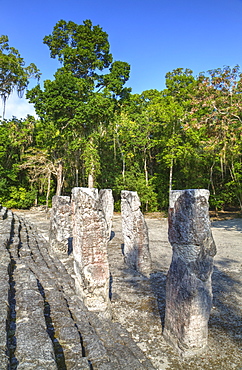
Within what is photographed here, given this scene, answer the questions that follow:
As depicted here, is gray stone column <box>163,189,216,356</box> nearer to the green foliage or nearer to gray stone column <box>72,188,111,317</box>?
gray stone column <box>72,188,111,317</box>

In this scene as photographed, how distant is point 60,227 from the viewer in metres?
8.66

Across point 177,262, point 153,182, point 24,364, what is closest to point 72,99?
point 153,182

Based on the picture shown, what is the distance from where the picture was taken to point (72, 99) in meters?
18.0

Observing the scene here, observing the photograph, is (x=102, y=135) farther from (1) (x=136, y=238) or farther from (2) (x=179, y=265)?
(2) (x=179, y=265)

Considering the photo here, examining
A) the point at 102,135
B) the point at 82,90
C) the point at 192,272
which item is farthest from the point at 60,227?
the point at 102,135

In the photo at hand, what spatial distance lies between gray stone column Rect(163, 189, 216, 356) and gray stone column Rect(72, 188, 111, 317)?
55.1 inches

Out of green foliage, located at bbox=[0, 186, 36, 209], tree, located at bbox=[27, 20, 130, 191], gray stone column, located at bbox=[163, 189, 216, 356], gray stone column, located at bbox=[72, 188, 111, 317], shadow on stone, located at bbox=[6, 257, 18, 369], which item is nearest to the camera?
shadow on stone, located at bbox=[6, 257, 18, 369]

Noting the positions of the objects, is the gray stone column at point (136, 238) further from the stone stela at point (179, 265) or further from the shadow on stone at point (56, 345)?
the shadow on stone at point (56, 345)

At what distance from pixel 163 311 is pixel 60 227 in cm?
468

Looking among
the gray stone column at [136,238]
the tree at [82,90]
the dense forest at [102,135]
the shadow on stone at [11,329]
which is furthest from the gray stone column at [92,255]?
the tree at [82,90]

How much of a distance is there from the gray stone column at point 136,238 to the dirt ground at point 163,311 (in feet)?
0.83

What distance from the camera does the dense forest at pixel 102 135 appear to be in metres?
18.3

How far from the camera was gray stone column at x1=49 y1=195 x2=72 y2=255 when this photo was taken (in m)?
8.56

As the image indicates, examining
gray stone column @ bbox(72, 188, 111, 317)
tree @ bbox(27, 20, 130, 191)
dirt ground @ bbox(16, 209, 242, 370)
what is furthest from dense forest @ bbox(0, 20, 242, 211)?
gray stone column @ bbox(72, 188, 111, 317)
